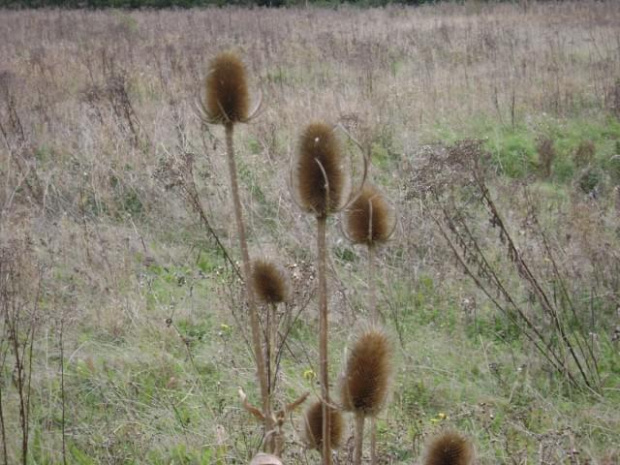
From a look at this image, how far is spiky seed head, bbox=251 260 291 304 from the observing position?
5.57 ft

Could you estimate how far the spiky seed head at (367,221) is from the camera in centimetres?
168

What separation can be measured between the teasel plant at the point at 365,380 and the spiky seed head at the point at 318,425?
0.59 ft

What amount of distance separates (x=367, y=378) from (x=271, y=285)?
442 mm

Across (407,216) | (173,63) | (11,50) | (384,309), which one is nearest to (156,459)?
(384,309)

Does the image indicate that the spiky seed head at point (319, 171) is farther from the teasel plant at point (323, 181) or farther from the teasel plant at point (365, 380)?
the teasel plant at point (365, 380)

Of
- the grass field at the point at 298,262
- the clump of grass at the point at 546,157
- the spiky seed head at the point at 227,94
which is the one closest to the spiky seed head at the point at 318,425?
the grass field at the point at 298,262

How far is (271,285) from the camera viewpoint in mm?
1700

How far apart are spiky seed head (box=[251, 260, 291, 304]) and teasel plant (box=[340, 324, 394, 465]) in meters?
0.35

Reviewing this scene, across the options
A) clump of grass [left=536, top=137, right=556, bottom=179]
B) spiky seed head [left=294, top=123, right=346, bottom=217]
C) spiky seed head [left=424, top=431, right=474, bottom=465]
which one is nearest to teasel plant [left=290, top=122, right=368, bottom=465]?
spiky seed head [left=294, top=123, right=346, bottom=217]

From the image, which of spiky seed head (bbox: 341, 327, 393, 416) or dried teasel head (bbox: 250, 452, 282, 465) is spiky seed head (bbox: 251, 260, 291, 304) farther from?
dried teasel head (bbox: 250, 452, 282, 465)

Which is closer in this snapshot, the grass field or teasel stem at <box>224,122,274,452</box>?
teasel stem at <box>224,122,274,452</box>

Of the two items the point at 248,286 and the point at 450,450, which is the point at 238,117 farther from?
the point at 450,450

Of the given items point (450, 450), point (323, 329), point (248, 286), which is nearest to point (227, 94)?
point (248, 286)

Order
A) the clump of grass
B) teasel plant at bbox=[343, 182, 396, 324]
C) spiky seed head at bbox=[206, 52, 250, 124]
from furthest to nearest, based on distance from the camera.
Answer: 1. the clump of grass
2. teasel plant at bbox=[343, 182, 396, 324]
3. spiky seed head at bbox=[206, 52, 250, 124]
